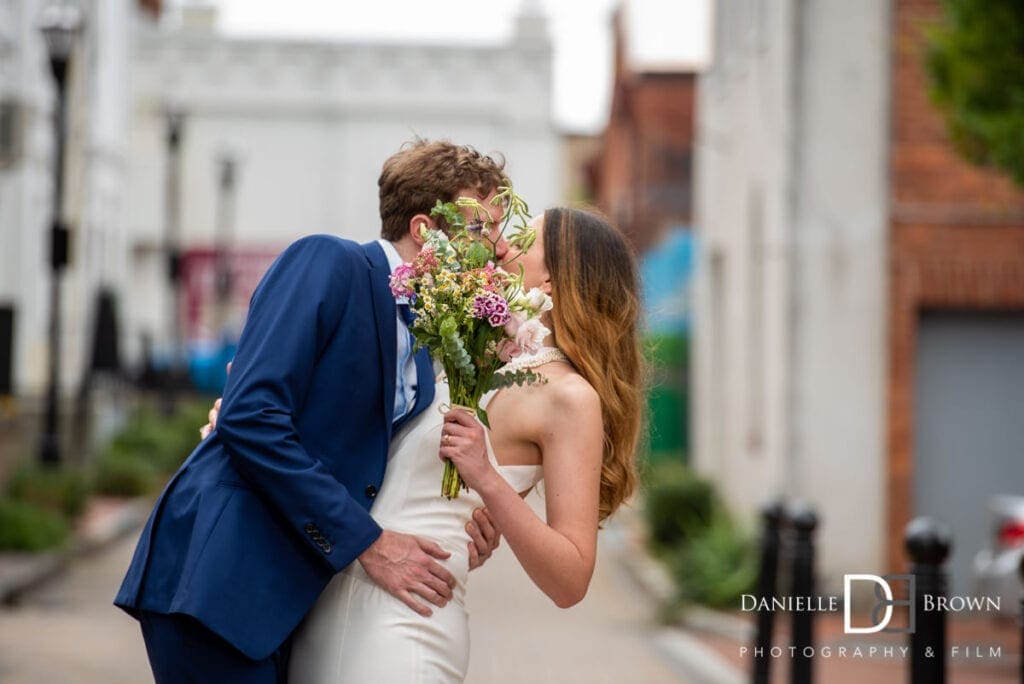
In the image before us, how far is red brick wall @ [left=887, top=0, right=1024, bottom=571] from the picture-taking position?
13.8 m

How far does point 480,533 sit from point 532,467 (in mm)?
183

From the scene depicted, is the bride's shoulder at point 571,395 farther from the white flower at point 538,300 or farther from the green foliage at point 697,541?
the green foliage at point 697,541

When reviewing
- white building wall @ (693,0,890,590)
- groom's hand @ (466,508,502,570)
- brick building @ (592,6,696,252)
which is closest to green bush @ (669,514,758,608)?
white building wall @ (693,0,890,590)

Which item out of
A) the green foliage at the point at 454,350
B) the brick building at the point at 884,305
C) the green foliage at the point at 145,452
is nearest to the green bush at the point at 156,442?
the green foliage at the point at 145,452

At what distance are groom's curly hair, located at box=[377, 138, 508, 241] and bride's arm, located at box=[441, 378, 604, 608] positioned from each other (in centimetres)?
48

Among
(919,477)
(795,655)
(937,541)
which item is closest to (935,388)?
(919,477)

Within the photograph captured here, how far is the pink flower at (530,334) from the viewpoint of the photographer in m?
3.46

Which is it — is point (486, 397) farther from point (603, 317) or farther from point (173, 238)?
point (173, 238)

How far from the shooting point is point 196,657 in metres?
3.34

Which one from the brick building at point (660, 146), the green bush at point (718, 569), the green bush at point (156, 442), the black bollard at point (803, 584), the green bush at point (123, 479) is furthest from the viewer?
the brick building at point (660, 146)

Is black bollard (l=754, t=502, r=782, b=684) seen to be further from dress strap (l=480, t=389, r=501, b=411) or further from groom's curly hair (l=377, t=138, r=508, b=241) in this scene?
groom's curly hair (l=377, t=138, r=508, b=241)

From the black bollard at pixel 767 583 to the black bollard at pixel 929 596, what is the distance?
2.24 meters

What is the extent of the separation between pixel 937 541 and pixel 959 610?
21.7ft

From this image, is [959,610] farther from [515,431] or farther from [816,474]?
[515,431]
